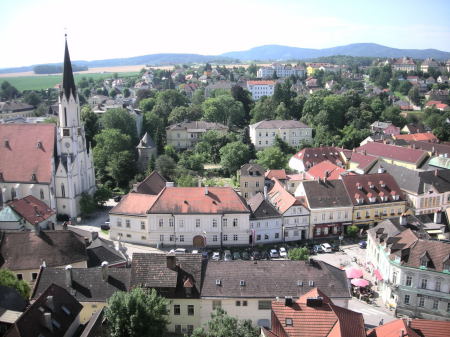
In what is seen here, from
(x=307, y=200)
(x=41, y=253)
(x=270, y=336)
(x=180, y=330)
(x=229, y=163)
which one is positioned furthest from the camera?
(x=229, y=163)

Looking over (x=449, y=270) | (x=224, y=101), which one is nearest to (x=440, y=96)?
(x=224, y=101)

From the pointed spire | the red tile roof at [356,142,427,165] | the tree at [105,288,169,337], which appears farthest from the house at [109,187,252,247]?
the red tile roof at [356,142,427,165]

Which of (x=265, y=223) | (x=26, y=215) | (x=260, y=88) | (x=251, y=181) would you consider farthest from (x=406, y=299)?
(x=260, y=88)

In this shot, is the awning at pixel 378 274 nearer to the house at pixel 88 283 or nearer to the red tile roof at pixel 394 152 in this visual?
the house at pixel 88 283

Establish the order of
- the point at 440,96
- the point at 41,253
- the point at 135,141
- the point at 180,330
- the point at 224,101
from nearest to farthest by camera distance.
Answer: the point at 180,330, the point at 41,253, the point at 135,141, the point at 224,101, the point at 440,96

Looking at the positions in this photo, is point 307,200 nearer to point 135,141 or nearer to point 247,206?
point 247,206

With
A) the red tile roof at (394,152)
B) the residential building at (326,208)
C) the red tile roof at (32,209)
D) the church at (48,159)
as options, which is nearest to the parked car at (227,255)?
the residential building at (326,208)
